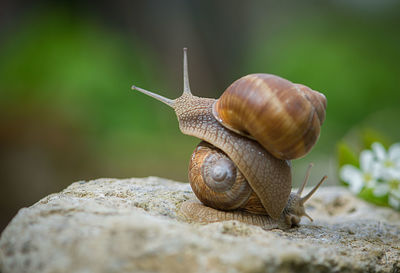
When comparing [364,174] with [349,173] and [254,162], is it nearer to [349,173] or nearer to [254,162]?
[349,173]

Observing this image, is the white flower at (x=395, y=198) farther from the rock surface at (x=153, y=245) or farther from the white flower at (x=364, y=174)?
the rock surface at (x=153, y=245)

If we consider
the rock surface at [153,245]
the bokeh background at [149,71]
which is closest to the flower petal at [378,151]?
the bokeh background at [149,71]

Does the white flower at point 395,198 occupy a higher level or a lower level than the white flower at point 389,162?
lower

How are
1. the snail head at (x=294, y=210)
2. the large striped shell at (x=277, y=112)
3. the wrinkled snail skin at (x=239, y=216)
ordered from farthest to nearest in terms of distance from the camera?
the snail head at (x=294, y=210) → the wrinkled snail skin at (x=239, y=216) → the large striped shell at (x=277, y=112)

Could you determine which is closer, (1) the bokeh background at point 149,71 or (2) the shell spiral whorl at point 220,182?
(2) the shell spiral whorl at point 220,182

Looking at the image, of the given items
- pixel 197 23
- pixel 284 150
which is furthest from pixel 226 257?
pixel 197 23

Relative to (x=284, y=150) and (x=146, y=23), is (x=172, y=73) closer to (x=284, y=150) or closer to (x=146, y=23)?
(x=146, y=23)

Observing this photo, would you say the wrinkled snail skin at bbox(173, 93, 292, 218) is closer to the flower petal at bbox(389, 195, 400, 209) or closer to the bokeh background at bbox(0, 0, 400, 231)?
the flower petal at bbox(389, 195, 400, 209)
